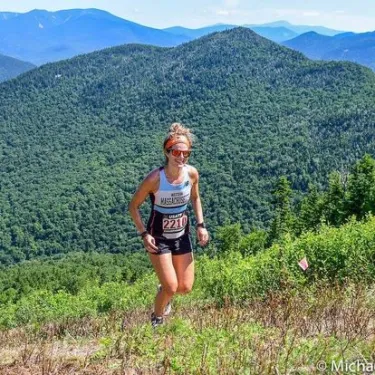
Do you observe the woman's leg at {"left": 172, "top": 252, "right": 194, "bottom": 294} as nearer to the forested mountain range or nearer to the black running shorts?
the black running shorts

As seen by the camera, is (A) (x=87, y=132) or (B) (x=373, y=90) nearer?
(B) (x=373, y=90)

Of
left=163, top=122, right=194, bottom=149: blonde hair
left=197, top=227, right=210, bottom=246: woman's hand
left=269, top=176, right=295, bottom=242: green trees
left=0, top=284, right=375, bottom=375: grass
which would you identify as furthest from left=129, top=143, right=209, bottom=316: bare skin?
left=269, top=176, right=295, bottom=242: green trees

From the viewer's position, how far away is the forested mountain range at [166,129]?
86188 millimetres

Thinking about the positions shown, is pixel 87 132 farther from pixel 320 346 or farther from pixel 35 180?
pixel 320 346

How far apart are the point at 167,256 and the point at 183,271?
0.31m

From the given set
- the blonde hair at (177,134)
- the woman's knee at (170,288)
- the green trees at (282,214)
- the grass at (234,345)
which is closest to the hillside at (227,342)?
the grass at (234,345)

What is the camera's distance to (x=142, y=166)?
116m

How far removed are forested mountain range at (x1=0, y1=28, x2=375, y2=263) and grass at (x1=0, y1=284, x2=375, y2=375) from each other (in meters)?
61.8

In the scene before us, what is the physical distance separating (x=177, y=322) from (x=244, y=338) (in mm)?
797

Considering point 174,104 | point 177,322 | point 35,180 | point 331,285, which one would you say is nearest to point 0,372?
point 177,322

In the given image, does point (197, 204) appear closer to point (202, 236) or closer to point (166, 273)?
point (202, 236)

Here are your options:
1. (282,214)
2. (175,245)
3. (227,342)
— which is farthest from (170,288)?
(282,214)

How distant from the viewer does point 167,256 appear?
4.76 m

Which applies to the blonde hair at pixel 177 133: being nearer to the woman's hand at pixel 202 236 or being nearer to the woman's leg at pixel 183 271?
the woman's hand at pixel 202 236
